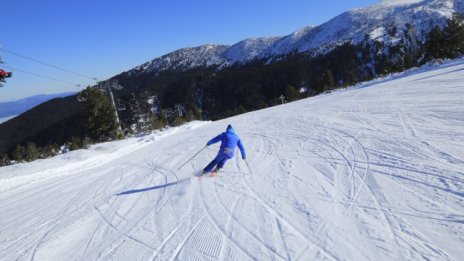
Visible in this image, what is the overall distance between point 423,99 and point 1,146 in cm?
13785

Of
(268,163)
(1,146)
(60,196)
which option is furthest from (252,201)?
(1,146)

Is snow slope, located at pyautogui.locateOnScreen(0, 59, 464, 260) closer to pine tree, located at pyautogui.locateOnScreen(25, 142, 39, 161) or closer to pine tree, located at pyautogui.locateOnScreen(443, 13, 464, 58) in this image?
pine tree, located at pyautogui.locateOnScreen(25, 142, 39, 161)

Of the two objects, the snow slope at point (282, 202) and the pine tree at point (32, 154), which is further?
the pine tree at point (32, 154)

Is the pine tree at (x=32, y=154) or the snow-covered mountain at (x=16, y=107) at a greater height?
the snow-covered mountain at (x=16, y=107)

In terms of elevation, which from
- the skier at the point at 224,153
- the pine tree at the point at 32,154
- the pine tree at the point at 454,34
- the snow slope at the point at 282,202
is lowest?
the pine tree at the point at 32,154

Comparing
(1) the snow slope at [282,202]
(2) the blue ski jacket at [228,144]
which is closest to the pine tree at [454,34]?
(1) the snow slope at [282,202]

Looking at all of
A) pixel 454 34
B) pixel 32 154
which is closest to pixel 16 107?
pixel 32 154

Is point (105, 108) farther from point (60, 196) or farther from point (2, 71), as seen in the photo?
point (60, 196)

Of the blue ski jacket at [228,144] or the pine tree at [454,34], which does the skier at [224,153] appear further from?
the pine tree at [454,34]

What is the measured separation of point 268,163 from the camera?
1026 centimetres

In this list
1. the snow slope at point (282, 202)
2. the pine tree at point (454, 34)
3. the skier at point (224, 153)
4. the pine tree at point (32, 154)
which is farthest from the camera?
the pine tree at point (454, 34)

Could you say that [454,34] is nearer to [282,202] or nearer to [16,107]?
[282,202]

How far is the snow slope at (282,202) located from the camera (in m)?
5.09

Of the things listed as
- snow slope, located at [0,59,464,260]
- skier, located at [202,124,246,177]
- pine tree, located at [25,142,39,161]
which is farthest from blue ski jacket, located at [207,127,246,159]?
pine tree, located at [25,142,39,161]
